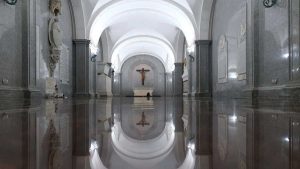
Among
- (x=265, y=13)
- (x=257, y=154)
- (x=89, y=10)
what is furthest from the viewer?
(x=89, y=10)

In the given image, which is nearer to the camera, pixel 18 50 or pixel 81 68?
pixel 18 50

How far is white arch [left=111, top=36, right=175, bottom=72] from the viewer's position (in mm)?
28438

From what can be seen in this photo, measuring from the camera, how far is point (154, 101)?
38.0ft

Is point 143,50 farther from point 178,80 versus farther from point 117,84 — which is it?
point 178,80

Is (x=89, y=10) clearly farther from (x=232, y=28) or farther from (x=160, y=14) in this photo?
(x=232, y=28)

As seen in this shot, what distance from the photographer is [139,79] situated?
39094 mm

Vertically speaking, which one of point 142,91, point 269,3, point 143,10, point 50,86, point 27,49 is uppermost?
point 143,10

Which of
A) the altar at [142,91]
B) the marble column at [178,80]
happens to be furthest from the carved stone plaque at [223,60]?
the altar at [142,91]

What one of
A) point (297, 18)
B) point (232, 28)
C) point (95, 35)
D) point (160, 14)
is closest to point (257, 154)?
point (297, 18)

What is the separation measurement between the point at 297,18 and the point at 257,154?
540cm

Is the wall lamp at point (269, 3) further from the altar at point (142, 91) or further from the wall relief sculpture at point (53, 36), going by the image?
the altar at point (142, 91)

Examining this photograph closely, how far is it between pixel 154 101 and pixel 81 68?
563 cm

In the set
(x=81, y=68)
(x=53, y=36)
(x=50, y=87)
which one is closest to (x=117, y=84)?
(x=81, y=68)

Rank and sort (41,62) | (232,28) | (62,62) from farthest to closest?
(62,62), (232,28), (41,62)
